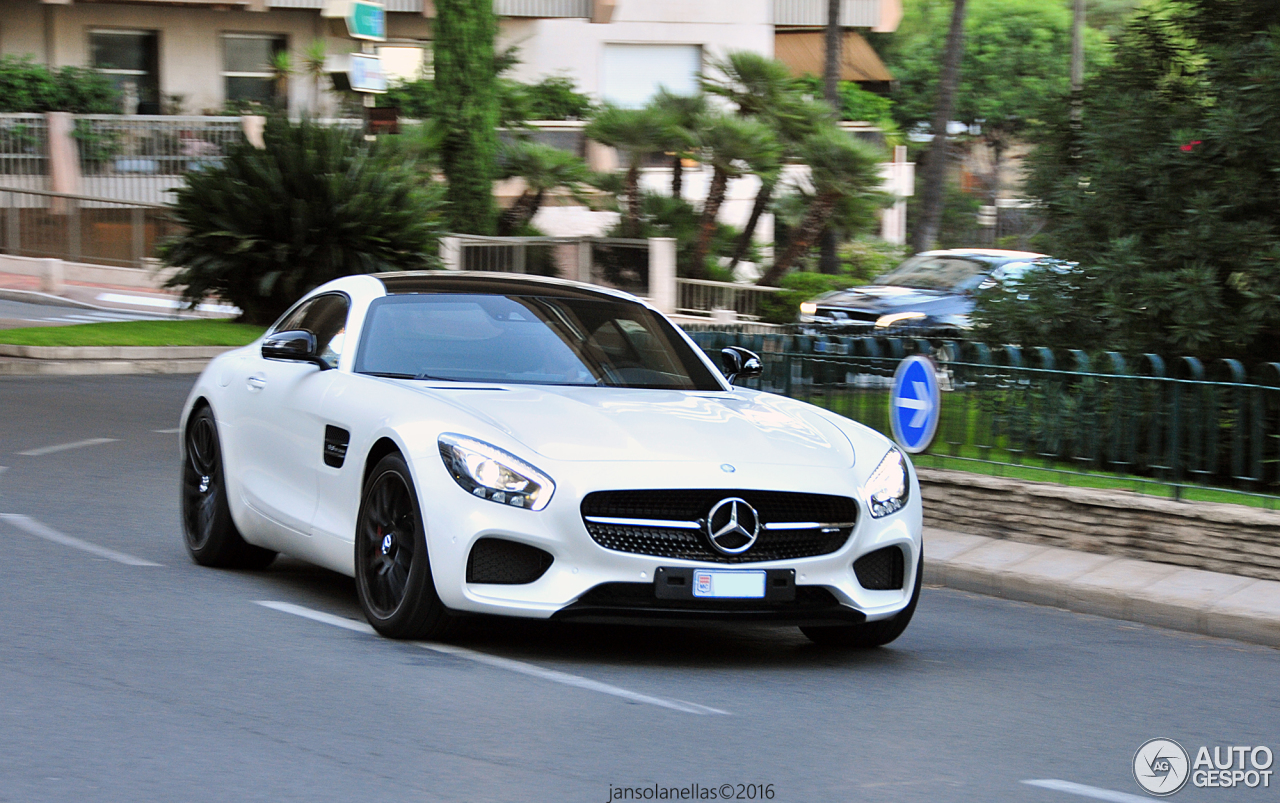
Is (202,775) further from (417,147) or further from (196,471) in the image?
(417,147)

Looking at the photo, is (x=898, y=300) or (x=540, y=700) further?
(x=898, y=300)

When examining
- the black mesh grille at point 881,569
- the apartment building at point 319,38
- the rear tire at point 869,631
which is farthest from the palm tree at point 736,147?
the black mesh grille at point 881,569

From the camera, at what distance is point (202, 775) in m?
4.85

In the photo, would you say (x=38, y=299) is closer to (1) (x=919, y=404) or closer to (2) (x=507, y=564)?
(1) (x=919, y=404)

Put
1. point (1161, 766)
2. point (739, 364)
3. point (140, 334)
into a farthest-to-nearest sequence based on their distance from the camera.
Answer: point (140, 334), point (739, 364), point (1161, 766)

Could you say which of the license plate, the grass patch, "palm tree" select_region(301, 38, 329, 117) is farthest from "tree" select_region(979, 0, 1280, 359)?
"palm tree" select_region(301, 38, 329, 117)

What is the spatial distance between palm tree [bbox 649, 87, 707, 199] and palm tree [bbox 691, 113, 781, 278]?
0.65ft

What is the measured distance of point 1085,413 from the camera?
10.3 m

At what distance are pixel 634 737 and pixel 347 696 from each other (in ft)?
3.42

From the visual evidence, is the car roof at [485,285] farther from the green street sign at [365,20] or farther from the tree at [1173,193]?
the green street sign at [365,20]

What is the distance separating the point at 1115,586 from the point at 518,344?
3.57 meters

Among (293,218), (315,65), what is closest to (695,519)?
(293,218)

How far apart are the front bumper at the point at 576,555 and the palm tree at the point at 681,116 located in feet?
73.8

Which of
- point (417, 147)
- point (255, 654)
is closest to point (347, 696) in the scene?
point (255, 654)
